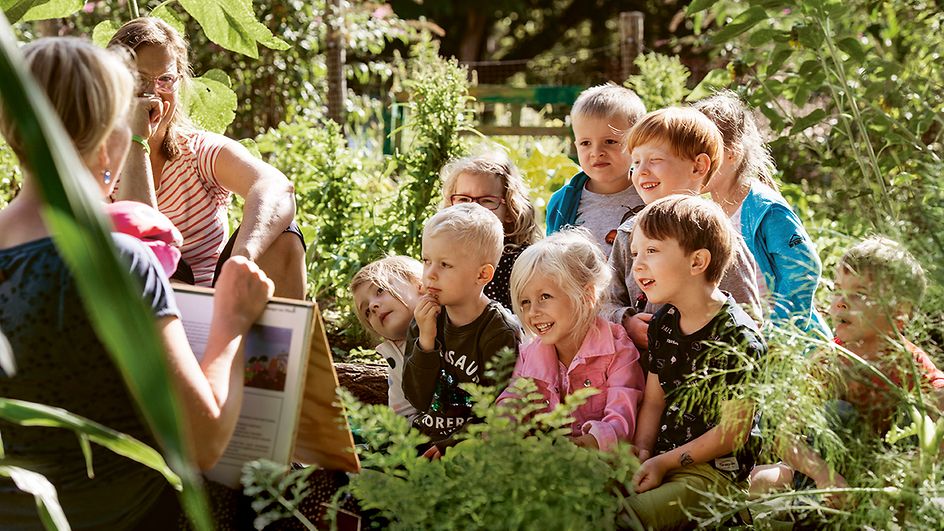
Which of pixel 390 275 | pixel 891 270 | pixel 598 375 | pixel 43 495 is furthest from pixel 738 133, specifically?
pixel 43 495

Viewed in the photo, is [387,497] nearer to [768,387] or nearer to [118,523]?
[118,523]

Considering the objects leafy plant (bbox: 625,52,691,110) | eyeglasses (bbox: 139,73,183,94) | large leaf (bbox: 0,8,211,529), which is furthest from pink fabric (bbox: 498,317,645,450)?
leafy plant (bbox: 625,52,691,110)

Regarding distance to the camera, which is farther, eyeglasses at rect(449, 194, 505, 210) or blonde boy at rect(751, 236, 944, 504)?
eyeglasses at rect(449, 194, 505, 210)

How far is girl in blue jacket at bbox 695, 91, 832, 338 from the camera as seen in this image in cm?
282

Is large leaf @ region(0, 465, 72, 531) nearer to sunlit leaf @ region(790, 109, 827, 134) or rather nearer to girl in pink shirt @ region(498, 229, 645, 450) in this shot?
girl in pink shirt @ region(498, 229, 645, 450)

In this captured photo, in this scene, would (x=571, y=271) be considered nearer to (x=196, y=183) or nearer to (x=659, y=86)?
(x=196, y=183)

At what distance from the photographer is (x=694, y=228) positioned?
7.73 feet

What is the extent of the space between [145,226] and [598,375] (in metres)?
1.16

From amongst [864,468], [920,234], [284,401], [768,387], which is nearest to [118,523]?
[284,401]

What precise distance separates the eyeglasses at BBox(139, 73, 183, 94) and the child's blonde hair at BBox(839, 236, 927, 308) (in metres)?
1.87

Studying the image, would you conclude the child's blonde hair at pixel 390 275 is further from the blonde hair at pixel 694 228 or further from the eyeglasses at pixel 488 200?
the blonde hair at pixel 694 228

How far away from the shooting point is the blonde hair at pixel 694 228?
2.36 meters

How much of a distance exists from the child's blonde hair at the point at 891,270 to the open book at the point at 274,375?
3.24 ft

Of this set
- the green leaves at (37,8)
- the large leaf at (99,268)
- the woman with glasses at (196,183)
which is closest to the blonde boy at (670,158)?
the woman with glasses at (196,183)
